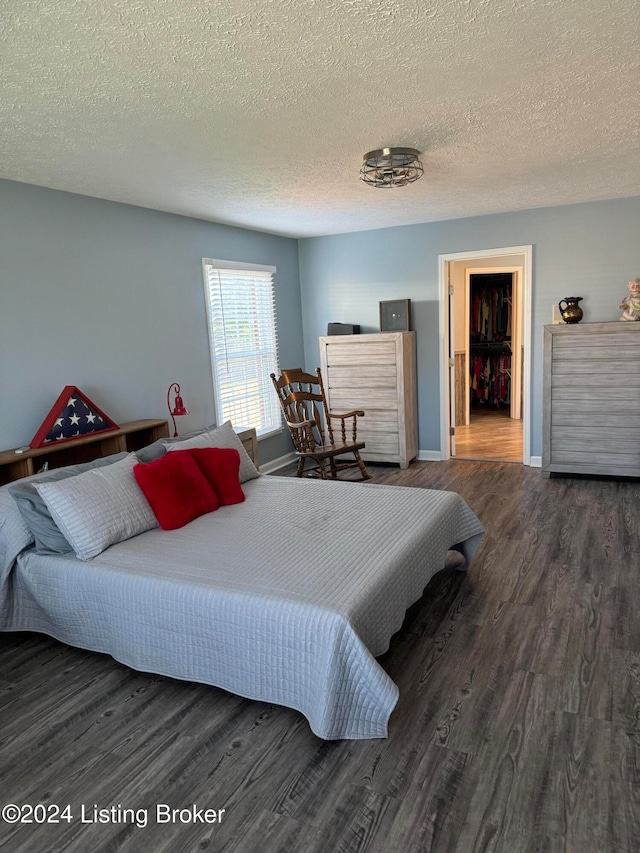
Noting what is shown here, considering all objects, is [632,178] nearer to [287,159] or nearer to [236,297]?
[287,159]

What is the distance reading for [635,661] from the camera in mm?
2367

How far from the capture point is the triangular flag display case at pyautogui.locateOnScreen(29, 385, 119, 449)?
3225 millimetres

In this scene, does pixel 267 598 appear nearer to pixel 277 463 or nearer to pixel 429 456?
pixel 277 463

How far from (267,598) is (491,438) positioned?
5204 mm

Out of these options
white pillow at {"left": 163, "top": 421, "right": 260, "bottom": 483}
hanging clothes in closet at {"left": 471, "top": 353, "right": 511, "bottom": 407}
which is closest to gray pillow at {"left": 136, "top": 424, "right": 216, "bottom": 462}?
white pillow at {"left": 163, "top": 421, "right": 260, "bottom": 483}

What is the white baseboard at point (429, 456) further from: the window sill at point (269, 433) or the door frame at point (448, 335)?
the window sill at point (269, 433)

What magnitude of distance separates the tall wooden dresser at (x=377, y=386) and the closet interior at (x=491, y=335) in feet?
11.7

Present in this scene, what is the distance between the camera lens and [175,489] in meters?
3.01

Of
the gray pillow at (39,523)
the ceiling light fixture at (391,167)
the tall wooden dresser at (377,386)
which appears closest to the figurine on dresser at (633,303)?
the tall wooden dresser at (377,386)

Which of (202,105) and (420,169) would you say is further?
(420,169)

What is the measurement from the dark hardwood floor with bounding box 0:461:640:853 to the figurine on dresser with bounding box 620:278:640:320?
2.52m

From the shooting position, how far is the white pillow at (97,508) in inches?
103

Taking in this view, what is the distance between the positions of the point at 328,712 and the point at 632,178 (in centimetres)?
404

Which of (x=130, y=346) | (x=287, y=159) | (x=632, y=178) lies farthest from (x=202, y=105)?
(x=632, y=178)
